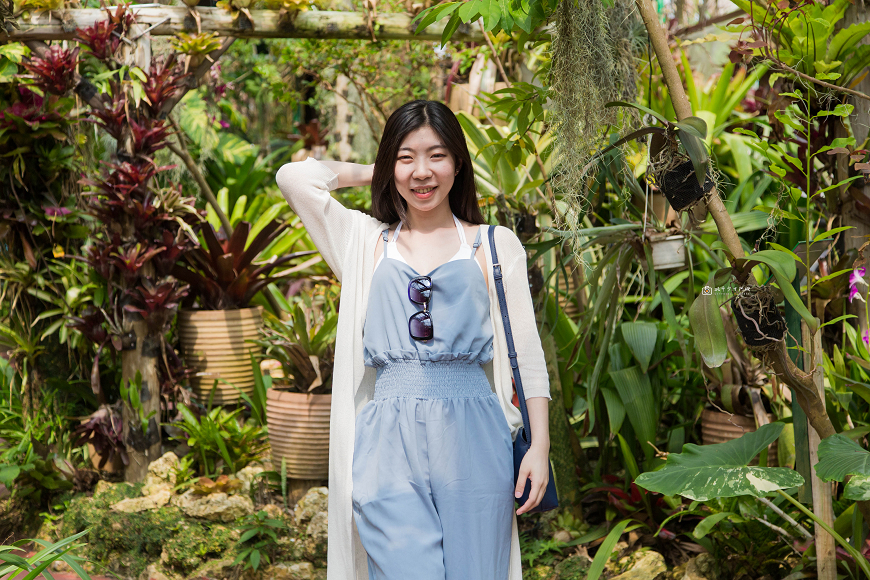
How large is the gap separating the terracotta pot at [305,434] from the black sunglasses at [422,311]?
169 cm

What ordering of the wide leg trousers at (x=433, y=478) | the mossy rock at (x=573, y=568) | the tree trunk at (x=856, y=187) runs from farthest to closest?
the mossy rock at (x=573, y=568)
the tree trunk at (x=856, y=187)
the wide leg trousers at (x=433, y=478)

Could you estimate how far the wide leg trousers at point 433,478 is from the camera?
1516 millimetres

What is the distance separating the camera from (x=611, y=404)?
2838 millimetres

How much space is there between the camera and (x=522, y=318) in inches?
67.9

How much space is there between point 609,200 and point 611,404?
1675 mm

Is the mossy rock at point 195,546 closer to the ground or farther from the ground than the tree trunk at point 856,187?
closer to the ground

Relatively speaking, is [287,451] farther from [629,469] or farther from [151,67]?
[151,67]

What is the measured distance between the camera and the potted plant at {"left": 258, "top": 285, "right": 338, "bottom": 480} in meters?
3.22

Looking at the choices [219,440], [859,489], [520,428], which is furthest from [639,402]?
[219,440]

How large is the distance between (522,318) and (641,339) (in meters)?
1.34

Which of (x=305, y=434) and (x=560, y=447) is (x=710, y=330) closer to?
(x=560, y=447)

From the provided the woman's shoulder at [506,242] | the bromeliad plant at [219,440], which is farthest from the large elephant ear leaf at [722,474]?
the bromeliad plant at [219,440]

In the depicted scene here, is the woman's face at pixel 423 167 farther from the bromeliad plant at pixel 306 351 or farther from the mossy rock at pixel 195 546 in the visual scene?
the mossy rock at pixel 195 546

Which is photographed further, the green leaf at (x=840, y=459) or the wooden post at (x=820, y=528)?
the wooden post at (x=820, y=528)
